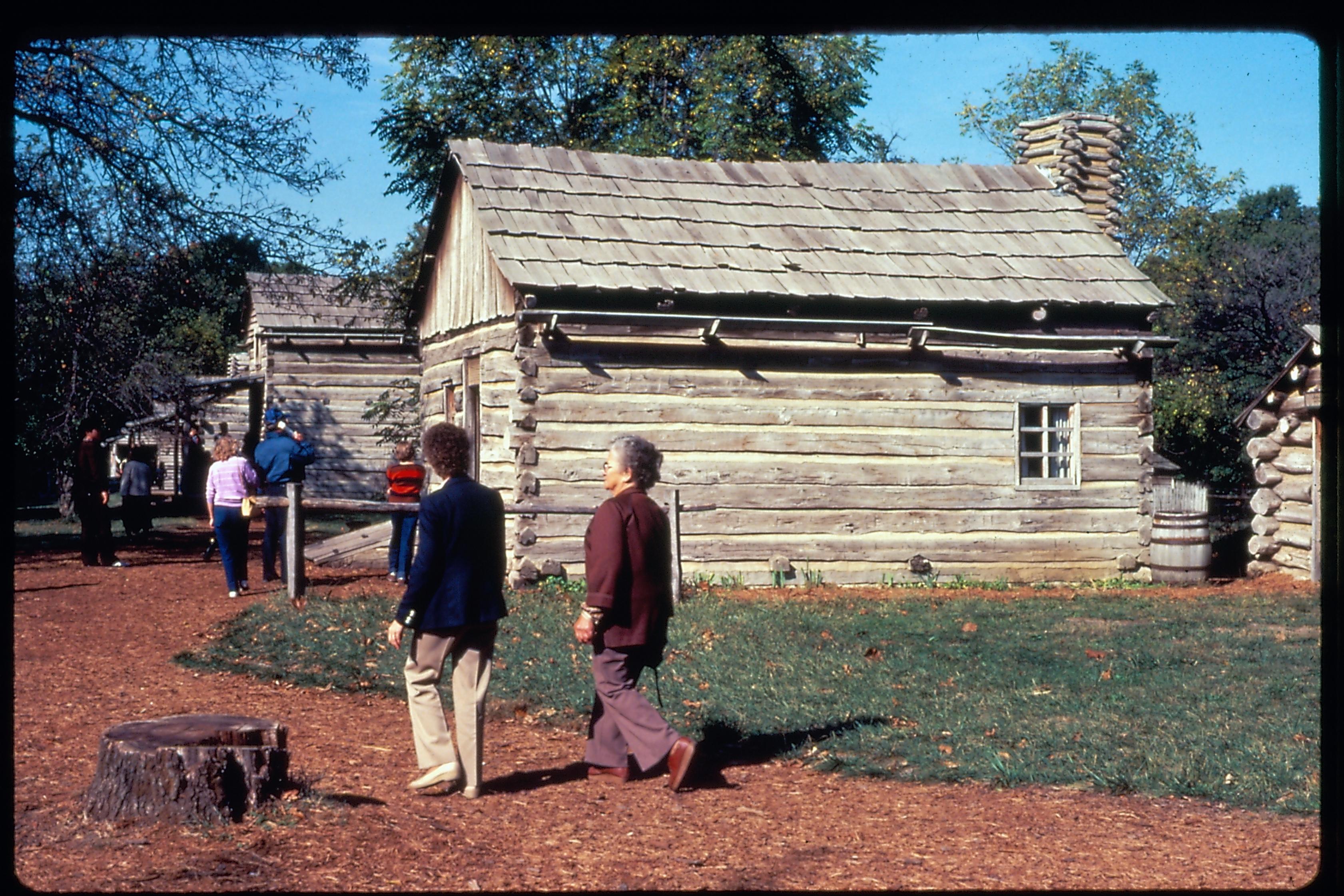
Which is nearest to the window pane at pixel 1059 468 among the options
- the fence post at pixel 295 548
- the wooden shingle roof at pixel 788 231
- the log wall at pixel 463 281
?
the wooden shingle roof at pixel 788 231

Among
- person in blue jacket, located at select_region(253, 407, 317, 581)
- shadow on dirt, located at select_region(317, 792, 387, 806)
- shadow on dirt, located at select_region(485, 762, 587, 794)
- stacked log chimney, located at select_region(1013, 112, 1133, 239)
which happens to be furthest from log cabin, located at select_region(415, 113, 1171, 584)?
shadow on dirt, located at select_region(317, 792, 387, 806)

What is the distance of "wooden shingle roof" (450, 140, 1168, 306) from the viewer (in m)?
15.7

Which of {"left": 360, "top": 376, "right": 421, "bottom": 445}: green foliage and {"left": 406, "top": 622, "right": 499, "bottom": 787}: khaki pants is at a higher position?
{"left": 360, "top": 376, "right": 421, "bottom": 445}: green foliage

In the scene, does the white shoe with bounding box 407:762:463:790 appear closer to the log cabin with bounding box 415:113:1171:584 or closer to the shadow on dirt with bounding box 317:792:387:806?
the shadow on dirt with bounding box 317:792:387:806

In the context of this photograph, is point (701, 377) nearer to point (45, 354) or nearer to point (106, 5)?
point (106, 5)

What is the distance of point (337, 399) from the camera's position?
1205 inches

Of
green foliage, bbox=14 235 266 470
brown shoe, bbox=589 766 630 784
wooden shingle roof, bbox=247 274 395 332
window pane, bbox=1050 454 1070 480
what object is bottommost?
brown shoe, bbox=589 766 630 784

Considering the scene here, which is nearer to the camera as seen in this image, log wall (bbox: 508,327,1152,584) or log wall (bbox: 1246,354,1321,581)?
log wall (bbox: 508,327,1152,584)

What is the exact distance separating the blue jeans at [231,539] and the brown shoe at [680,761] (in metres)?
8.65

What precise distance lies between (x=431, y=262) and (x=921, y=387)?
800cm

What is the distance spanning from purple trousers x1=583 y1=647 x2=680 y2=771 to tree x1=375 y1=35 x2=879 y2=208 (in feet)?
76.2

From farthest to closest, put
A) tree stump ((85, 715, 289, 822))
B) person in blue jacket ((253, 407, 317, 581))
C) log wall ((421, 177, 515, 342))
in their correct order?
1. log wall ((421, 177, 515, 342))
2. person in blue jacket ((253, 407, 317, 581))
3. tree stump ((85, 715, 289, 822))

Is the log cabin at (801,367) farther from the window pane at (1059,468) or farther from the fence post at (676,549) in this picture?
the fence post at (676,549)

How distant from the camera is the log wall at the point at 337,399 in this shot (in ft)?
99.1
